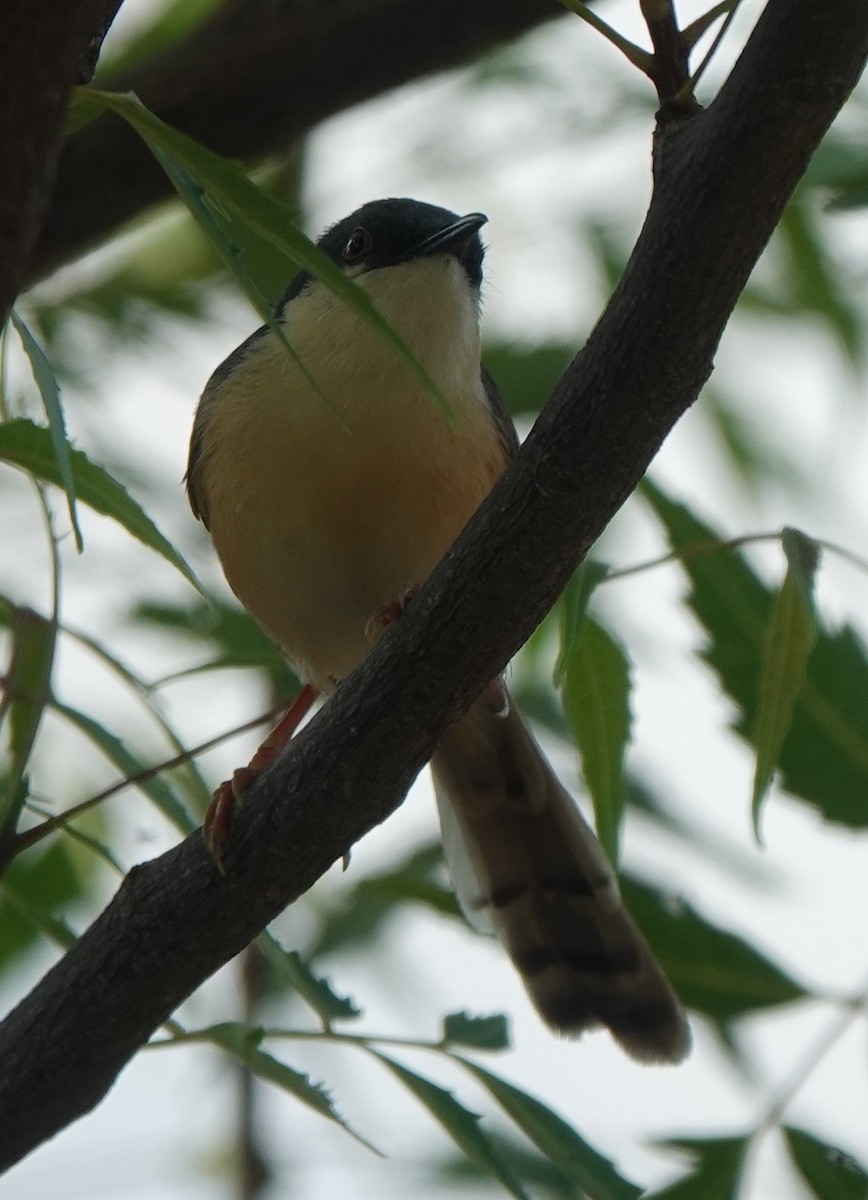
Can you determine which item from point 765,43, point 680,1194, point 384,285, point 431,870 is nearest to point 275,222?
point 765,43

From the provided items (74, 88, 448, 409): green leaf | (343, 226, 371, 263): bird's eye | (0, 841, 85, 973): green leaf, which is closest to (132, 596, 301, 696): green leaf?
(0, 841, 85, 973): green leaf

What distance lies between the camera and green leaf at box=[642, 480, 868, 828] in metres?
3.65

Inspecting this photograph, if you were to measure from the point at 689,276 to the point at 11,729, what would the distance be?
5.44ft

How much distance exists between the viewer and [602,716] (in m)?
3.11

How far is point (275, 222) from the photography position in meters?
2.16

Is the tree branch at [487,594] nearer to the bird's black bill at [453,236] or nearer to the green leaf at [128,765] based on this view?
the green leaf at [128,765]

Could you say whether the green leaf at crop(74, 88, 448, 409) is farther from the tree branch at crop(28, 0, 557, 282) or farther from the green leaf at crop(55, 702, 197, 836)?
the tree branch at crop(28, 0, 557, 282)

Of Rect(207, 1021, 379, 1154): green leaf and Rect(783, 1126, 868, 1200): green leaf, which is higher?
Rect(783, 1126, 868, 1200): green leaf

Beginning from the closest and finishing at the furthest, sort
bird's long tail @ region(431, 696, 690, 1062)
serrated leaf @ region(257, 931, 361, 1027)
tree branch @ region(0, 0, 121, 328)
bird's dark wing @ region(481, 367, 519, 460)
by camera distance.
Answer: tree branch @ region(0, 0, 121, 328) → serrated leaf @ region(257, 931, 361, 1027) → bird's dark wing @ region(481, 367, 519, 460) → bird's long tail @ region(431, 696, 690, 1062)

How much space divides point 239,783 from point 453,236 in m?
1.82

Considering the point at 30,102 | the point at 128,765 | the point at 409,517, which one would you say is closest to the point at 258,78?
the point at 409,517

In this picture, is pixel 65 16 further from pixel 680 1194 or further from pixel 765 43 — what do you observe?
pixel 680 1194

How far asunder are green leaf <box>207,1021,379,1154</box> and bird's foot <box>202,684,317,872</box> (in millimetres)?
292

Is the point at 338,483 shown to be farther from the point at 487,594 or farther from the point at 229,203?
the point at 229,203
